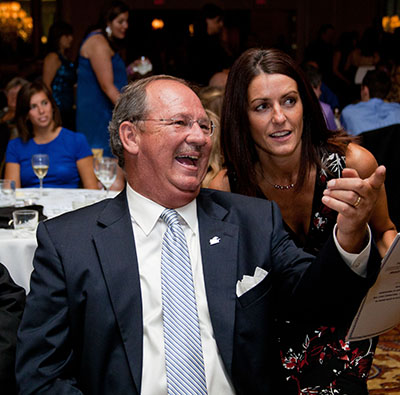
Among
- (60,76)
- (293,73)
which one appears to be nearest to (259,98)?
(293,73)

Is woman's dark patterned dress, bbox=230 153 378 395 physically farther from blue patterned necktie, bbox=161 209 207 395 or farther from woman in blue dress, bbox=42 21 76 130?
woman in blue dress, bbox=42 21 76 130

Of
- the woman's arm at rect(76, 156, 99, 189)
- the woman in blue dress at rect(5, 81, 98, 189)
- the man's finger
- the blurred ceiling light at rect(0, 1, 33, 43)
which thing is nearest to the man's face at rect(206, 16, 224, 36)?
the woman in blue dress at rect(5, 81, 98, 189)

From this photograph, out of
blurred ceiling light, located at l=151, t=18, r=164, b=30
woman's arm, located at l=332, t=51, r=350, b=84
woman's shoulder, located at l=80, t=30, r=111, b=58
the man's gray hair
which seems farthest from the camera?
blurred ceiling light, located at l=151, t=18, r=164, b=30

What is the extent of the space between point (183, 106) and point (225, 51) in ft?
15.2

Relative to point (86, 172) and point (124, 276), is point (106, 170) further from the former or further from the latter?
point (124, 276)

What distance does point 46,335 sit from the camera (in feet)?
5.29

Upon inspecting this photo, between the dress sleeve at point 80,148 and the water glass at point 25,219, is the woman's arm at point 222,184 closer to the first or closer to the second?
the water glass at point 25,219

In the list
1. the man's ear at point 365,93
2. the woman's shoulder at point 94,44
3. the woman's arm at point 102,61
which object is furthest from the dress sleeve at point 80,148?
the man's ear at point 365,93

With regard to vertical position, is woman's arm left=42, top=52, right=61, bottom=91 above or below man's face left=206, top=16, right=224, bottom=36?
below

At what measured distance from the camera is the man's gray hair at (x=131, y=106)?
6.04 ft

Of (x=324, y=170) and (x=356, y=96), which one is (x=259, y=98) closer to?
(x=324, y=170)

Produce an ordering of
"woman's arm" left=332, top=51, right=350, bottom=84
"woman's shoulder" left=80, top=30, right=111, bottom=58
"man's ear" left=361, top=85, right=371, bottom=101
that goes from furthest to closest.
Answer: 1. "woman's arm" left=332, top=51, right=350, bottom=84
2. "man's ear" left=361, top=85, right=371, bottom=101
3. "woman's shoulder" left=80, top=30, right=111, bottom=58

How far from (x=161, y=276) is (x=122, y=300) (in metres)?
0.13

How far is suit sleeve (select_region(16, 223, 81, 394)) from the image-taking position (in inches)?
63.0
